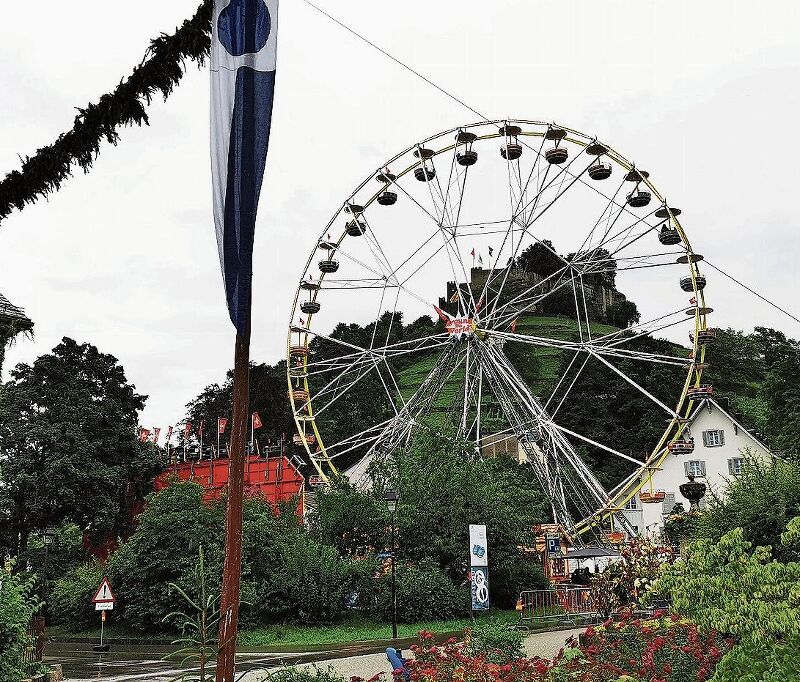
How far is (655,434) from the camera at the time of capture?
210 feet

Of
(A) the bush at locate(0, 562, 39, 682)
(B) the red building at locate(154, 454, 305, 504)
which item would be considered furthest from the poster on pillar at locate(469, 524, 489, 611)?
(B) the red building at locate(154, 454, 305, 504)

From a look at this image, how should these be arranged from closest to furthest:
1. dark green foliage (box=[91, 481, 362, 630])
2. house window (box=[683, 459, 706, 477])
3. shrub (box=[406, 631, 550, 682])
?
1. shrub (box=[406, 631, 550, 682])
2. dark green foliage (box=[91, 481, 362, 630])
3. house window (box=[683, 459, 706, 477])

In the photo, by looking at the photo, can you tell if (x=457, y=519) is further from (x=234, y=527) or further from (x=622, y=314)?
(x=622, y=314)

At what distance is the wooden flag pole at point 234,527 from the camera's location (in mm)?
5414

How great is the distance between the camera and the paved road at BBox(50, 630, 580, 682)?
1779cm

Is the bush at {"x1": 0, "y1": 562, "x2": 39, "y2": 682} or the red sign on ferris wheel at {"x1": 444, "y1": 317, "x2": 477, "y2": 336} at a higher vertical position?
the red sign on ferris wheel at {"x1": 444, "y1": 317, "x2": 477, "y2": 336}

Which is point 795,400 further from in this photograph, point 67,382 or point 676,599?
point 676,599

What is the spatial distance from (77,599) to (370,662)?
67.6 ft

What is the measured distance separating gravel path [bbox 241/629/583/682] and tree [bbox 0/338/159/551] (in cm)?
2747

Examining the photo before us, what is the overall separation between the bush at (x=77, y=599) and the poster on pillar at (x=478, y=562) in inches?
694

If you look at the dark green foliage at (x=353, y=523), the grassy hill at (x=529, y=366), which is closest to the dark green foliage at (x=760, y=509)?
the dark green foliage at (x=353, y=523)

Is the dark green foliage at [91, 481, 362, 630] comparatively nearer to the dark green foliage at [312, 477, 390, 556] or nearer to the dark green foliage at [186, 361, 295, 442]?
the dark green foliage at [312, 477, 390, 556]

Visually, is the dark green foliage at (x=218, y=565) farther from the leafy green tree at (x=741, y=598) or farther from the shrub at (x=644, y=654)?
the shrub at (x=644, y=654)

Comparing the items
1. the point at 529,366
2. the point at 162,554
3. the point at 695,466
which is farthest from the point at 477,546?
the point at 529,366
